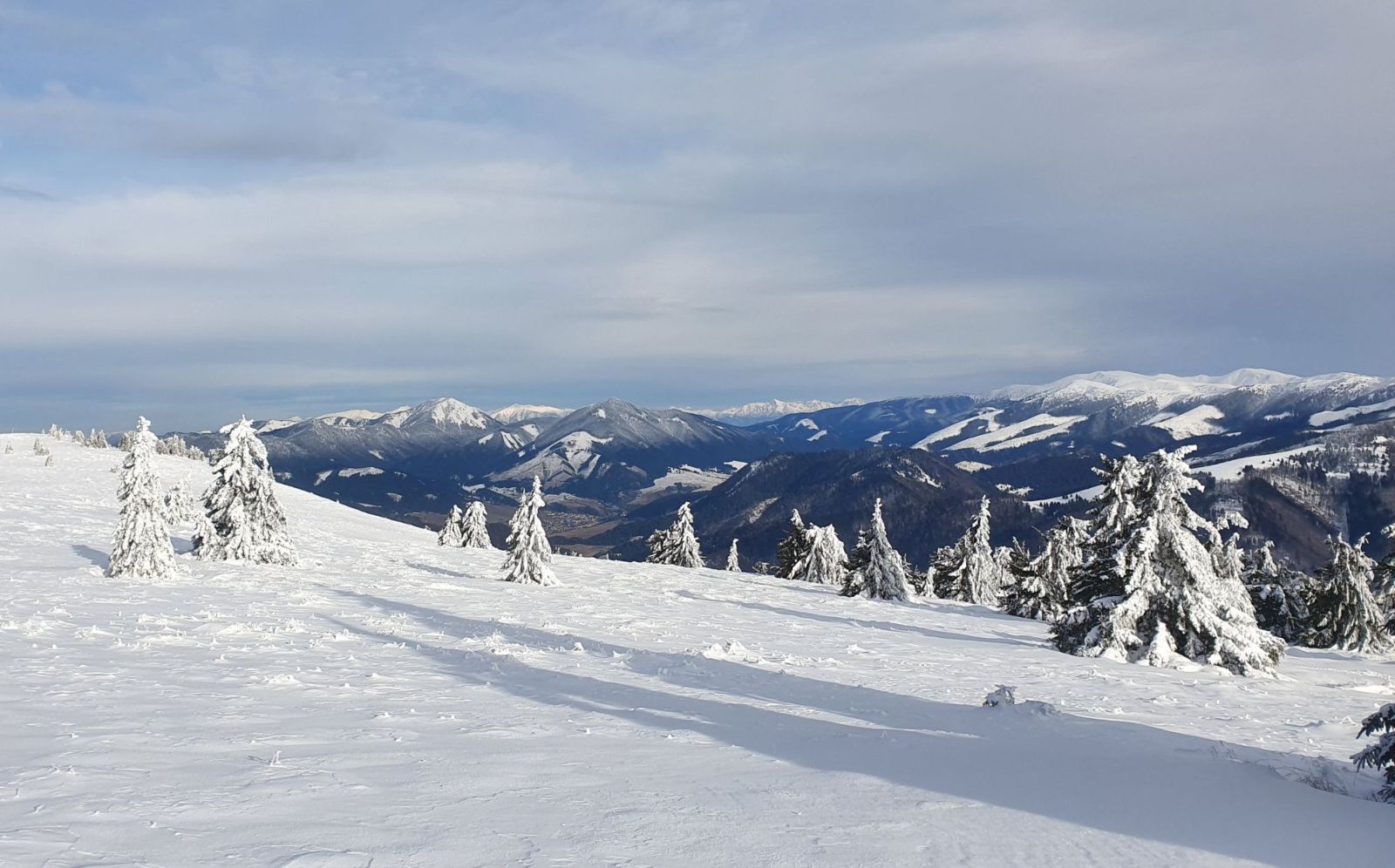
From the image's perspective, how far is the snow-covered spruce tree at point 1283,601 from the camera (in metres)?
43.0

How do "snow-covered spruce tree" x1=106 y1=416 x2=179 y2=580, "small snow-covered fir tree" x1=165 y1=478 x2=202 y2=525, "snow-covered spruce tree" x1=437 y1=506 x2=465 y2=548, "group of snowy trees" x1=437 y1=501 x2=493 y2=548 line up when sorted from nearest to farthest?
1. "snow-covered spruce tree" x1=106 y1=416 x2=179 y2=580
2. "small snow-covered fir tree" x1=165 y1=478 x2=202 y2=525
3. "snow-covered spruce tree" x1=437 y1=506 x2=465 y2=548
4. "group of snowy trees" x1=437 y1=501 x2=493 y2=548

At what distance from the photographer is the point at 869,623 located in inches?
1228

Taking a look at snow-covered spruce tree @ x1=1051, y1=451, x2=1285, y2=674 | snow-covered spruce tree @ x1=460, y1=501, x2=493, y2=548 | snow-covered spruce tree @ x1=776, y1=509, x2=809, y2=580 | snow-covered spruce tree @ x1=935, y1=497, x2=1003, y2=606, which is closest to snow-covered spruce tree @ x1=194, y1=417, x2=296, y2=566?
snow-covered spruce tree @ x1=460, y1=501, x2=493, y2=548

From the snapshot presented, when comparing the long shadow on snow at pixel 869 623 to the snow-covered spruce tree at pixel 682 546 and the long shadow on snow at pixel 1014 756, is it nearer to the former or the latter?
the long shadow on snow at pixel 1014 756

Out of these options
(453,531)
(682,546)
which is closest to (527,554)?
(453,531)

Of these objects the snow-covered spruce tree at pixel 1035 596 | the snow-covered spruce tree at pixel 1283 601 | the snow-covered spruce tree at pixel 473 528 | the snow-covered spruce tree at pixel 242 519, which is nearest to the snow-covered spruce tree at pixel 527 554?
the snow-covered spruce tree at pixel 242 519

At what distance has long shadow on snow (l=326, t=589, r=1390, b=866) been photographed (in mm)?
7918

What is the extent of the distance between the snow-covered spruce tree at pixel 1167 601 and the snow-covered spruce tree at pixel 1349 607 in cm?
1881

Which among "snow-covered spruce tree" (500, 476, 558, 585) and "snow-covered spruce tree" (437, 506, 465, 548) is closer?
"snow-covered spruce tree" (500, 476, 558, 585)

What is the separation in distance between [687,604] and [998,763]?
2264 cm

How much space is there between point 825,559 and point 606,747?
58949mm

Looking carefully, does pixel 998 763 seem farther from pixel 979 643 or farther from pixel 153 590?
pixel 153 590

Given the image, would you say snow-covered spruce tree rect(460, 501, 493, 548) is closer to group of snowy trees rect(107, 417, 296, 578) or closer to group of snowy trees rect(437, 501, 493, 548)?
group of snowy trees rect(437, 501, 493, 548)

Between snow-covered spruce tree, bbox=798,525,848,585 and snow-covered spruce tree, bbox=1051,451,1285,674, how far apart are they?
40.5 m
